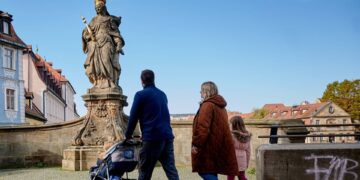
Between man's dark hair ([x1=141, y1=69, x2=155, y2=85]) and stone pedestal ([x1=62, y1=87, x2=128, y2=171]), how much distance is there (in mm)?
6177

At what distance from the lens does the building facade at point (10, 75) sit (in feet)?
131

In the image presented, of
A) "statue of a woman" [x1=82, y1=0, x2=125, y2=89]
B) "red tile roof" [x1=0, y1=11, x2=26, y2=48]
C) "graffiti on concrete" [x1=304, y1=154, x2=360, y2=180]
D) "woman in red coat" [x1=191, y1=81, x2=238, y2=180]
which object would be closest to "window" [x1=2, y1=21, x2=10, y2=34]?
"red tile roof" [x1=0, y1=11, x2=26, y2=48]

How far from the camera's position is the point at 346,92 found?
56094 mm

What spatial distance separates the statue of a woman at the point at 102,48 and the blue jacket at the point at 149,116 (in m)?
6.73

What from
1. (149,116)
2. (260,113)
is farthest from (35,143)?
(260,113)

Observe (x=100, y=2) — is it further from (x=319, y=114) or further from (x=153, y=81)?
(x=319, y=114)

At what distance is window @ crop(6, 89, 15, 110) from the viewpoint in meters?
40.8

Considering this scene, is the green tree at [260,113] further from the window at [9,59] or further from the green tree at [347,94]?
the window at [9,59]

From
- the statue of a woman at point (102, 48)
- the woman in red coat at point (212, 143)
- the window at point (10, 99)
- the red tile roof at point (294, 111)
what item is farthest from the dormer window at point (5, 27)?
the red tile roof at point (294, 111)

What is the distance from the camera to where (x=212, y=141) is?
6.30m

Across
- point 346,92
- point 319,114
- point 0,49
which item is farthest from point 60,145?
point 319,114

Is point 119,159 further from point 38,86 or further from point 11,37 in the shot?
point 38,86

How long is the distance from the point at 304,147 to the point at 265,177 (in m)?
0.68

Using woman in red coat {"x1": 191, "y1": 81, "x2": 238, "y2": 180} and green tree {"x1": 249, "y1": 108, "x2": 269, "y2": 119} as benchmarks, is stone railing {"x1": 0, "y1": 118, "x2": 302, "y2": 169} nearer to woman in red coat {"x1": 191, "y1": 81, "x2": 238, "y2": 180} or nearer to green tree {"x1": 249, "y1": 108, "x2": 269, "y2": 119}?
woman in red coat {"x1": 191, "y1": 81, "x2": 238, "y2": 180}
